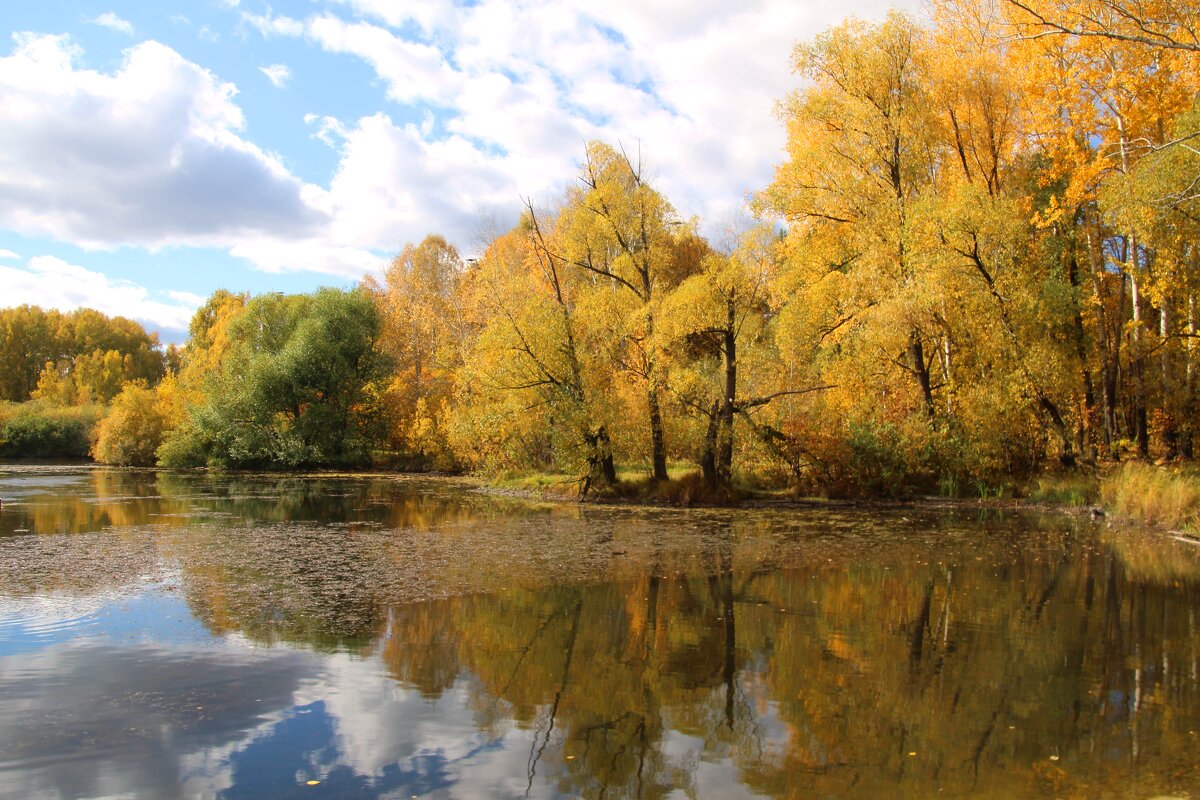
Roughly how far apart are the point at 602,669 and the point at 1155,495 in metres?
14.8

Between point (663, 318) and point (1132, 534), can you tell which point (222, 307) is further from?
point (1132, 534)

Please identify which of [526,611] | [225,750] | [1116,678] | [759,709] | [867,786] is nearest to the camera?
[867,786]

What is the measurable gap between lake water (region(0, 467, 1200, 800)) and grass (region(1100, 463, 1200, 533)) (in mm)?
1397

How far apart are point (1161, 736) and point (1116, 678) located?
147 centimetres

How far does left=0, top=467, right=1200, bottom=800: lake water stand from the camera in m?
5.71

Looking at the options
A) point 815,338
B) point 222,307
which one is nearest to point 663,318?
point 815,338

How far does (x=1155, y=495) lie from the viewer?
17438 millimetres

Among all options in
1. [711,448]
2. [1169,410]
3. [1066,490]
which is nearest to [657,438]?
[711,448]

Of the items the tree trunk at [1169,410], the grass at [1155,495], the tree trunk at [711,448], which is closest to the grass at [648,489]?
the tree trunk at [711,448]

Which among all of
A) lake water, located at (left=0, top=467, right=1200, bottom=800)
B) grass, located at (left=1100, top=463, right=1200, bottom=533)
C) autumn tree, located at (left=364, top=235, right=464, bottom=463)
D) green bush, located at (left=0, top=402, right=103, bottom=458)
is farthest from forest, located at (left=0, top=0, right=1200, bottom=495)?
green bush, located at (left=0, top=402, right=103, bottom=458)

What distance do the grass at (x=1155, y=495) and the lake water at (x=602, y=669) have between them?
1.40 m

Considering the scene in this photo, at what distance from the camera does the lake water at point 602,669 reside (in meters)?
5.71

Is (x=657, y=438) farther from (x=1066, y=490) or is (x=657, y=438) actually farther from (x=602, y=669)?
(x=602, y=669)

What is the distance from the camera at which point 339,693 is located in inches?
288
